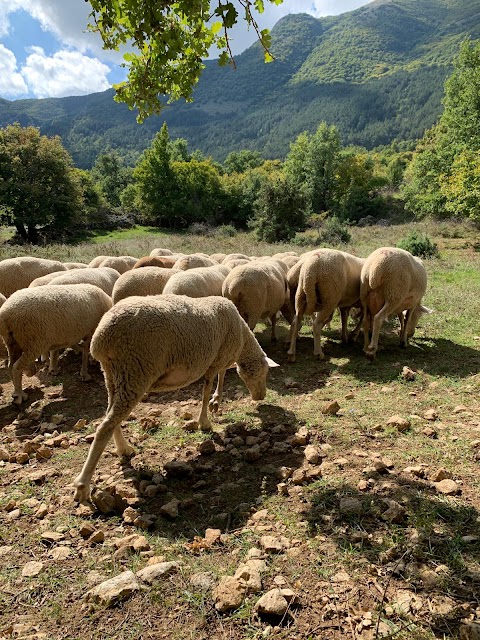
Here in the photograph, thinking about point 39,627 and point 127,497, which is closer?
point 39,627

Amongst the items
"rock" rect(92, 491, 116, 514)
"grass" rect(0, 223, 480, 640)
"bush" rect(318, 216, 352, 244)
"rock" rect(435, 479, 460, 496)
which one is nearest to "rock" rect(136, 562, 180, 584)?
"grass" rect(0, 223, 480, 640)

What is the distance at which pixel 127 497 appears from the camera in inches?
144

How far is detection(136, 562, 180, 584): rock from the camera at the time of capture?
102 inches

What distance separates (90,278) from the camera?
8.79 meters

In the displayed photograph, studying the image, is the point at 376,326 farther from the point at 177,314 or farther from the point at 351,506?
the point at 351,506

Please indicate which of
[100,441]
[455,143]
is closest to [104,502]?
[100,441]

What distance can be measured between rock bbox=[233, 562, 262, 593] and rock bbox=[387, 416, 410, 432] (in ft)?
8.71

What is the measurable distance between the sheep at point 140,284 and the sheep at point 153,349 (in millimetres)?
3295

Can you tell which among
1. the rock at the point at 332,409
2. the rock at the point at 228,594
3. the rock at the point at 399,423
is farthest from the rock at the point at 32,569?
the rock at the point at 399,423

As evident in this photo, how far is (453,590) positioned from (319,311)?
6.18 meters

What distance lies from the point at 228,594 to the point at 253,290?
5842 mm

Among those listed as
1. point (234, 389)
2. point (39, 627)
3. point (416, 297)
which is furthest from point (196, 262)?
point (39, 627)

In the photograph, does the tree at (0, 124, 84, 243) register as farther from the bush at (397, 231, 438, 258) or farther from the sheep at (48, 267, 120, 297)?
the bush at (397, 231, 438, 258)

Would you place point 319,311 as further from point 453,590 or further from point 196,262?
point 453,590
